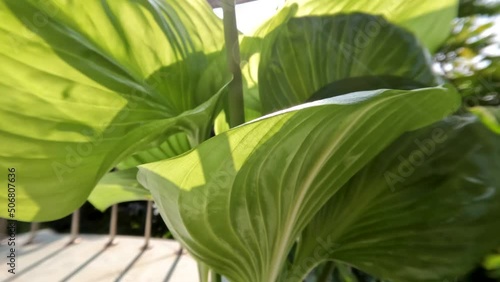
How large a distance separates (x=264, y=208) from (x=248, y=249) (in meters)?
0.03

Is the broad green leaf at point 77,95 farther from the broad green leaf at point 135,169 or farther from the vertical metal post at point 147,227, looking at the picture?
the vertical metal post at point 147,227

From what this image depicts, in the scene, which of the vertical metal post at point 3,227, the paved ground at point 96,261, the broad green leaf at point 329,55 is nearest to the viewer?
the broad green leaf at point 329,55

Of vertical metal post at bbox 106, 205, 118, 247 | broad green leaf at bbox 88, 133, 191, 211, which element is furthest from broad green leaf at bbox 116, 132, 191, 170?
vertical metal post at bbox 106, 205, 118, 247

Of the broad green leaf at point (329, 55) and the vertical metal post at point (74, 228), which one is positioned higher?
the broad green leaf at point (329, 55)

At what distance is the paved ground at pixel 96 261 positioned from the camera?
803 millimetres

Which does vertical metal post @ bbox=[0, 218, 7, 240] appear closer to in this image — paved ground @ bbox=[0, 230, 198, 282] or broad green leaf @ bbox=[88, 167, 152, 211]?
paved ground @ bbox=[0, 230, 198, 282]

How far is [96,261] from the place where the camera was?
0.88 metres

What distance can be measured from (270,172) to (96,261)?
732mm

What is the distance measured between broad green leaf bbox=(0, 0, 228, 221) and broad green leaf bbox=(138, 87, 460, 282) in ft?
0.13

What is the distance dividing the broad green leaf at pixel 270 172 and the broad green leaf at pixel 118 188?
106mm

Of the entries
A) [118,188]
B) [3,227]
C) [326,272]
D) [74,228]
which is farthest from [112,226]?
[326,272]

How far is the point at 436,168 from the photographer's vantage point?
30cm

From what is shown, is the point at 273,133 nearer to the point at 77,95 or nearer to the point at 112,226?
the point at 77,95

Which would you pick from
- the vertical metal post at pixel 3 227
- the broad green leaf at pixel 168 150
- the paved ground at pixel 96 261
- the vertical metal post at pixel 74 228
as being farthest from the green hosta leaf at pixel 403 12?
the vertical metal post at pixel 74 228
